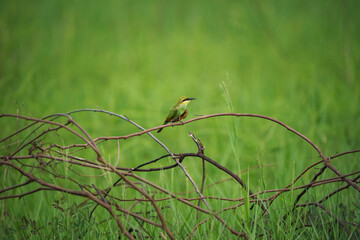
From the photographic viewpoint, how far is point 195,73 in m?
6.26

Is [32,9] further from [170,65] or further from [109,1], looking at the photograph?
[170,65]

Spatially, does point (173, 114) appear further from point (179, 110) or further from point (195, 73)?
point (195, 73)

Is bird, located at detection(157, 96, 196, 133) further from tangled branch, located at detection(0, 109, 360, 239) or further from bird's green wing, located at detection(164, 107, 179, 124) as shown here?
tangled branch, located at detection(0, 109, 360, 239)

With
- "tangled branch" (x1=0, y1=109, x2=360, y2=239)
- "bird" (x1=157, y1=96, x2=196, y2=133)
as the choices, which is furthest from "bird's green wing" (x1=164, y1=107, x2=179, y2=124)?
"tangled branch" (x1=0, y1=109, x2=360, y2=239)

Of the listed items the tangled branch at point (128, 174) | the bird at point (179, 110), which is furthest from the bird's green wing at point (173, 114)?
the tangled branch at point (128, 174)

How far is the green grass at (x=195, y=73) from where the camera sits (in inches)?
144

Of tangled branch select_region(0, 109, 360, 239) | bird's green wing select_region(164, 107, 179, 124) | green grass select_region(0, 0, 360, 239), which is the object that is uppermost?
green grass select_region(0, 0, 360, 239)

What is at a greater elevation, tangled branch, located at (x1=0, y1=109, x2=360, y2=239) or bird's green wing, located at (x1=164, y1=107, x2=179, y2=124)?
bird's green wing, located at (x1=164, y1=107, x2=179, y2=124)

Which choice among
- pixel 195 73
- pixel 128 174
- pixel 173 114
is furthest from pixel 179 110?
pixel 195 73

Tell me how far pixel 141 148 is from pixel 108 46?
349 centimetres

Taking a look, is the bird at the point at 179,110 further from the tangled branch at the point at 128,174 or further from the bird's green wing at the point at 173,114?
the tangled branch at the point at 128,174

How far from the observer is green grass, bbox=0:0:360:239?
3670 millimetres

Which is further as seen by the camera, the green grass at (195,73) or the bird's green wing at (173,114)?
the green grass at (195,73)

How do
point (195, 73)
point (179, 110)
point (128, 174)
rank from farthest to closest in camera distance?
point (195, 73), point (179, 110), point (128, 174)
